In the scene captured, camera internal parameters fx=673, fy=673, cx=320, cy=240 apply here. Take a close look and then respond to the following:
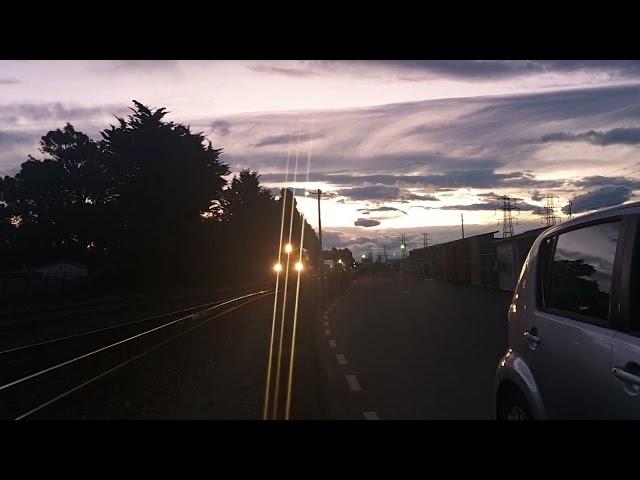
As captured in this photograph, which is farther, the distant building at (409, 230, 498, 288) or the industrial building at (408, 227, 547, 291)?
the distant building at (409, 230, 498, 288)

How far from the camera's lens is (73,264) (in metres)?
66.1

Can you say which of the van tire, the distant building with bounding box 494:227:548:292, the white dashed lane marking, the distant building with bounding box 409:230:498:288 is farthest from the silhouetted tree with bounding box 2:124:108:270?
the van tire

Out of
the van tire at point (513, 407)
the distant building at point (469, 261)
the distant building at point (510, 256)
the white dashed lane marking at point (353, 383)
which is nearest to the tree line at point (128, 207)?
the distant building at point (469, 261)

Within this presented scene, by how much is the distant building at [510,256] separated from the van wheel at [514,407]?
86.4 feet

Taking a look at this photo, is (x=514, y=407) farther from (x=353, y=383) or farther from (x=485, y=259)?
(x=485, y=259)

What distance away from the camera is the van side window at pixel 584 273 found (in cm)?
383

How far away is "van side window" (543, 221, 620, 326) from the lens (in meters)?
3.83

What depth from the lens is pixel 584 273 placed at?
421 centimetres

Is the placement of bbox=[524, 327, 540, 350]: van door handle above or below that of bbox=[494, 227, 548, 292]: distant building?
below

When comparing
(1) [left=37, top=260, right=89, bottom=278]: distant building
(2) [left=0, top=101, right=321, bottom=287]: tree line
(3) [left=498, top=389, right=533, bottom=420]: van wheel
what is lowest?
(3) [left=498, top=389, right=533, bottom=420]: van wheel

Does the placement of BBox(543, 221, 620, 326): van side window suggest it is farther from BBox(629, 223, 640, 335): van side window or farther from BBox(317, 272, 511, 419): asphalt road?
BBox(317, 272, 511, 419): asphalt road

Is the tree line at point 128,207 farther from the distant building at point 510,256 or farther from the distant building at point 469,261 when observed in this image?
the distant building at point 510,256

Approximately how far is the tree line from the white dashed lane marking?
4096 centimetres
